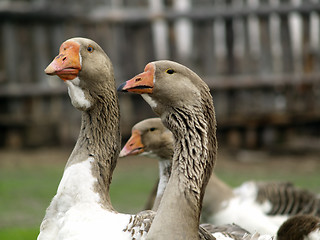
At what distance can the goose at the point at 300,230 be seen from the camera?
519cm

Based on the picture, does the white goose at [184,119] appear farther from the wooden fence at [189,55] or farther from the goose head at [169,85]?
the wooden fence at [189,55]

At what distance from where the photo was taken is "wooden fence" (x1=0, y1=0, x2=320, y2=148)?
56.4 ft

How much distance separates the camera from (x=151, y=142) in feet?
23.1

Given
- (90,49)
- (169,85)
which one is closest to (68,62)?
(90,49)

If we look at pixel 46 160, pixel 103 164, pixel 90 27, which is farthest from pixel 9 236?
pixel 90 27

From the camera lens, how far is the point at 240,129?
17.7 meters

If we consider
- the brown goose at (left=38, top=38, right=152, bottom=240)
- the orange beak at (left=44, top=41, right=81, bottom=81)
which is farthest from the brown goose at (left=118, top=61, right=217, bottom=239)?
the orange beak at (left=44, top=41, right=81, bottom=81)

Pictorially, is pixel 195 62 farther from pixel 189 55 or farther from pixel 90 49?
pixel 90 49

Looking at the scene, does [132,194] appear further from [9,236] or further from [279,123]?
[279,123]

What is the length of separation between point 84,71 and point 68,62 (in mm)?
180

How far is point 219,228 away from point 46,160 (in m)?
10.9

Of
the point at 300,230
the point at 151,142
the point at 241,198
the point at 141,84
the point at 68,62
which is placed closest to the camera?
the point at 141,84

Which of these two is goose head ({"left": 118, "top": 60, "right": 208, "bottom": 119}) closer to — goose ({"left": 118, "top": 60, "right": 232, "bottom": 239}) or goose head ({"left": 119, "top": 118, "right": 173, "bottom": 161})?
goose ({"left": 118, "top": 60, "right": 232, "bottom": 239})

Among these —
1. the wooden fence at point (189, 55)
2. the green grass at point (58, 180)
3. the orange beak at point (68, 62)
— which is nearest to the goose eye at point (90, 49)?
the orange beak at point (68, 62)
